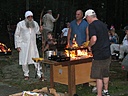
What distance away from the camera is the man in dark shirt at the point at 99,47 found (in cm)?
668

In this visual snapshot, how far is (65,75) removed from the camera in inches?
291

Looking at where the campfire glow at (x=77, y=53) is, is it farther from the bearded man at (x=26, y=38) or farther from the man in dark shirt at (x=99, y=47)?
the bearded man at (x=26, y=38)

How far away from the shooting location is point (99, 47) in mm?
6734

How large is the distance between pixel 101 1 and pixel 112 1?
114cm

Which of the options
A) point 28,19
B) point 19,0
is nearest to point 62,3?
point 19,0

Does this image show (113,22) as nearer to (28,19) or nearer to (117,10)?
(117,10)

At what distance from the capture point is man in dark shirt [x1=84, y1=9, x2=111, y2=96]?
668 centimetres

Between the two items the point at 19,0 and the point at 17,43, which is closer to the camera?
the point at 17,43

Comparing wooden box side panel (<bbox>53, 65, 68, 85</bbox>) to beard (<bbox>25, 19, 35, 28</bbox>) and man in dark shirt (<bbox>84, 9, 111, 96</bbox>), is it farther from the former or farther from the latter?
beard (<bbox>25, 19, 35, 28</bbox>)

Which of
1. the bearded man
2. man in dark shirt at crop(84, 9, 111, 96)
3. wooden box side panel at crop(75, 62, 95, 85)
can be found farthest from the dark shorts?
the bearded man

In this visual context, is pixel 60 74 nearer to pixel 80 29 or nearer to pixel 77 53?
pixel 77 53

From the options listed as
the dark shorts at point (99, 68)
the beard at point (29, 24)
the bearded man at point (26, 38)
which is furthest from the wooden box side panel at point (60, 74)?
the beard at point (29, 24)

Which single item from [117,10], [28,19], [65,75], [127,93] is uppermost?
[117,10]

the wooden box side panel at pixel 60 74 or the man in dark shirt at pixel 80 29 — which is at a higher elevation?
the man in dark shirt at pixel 80 29
